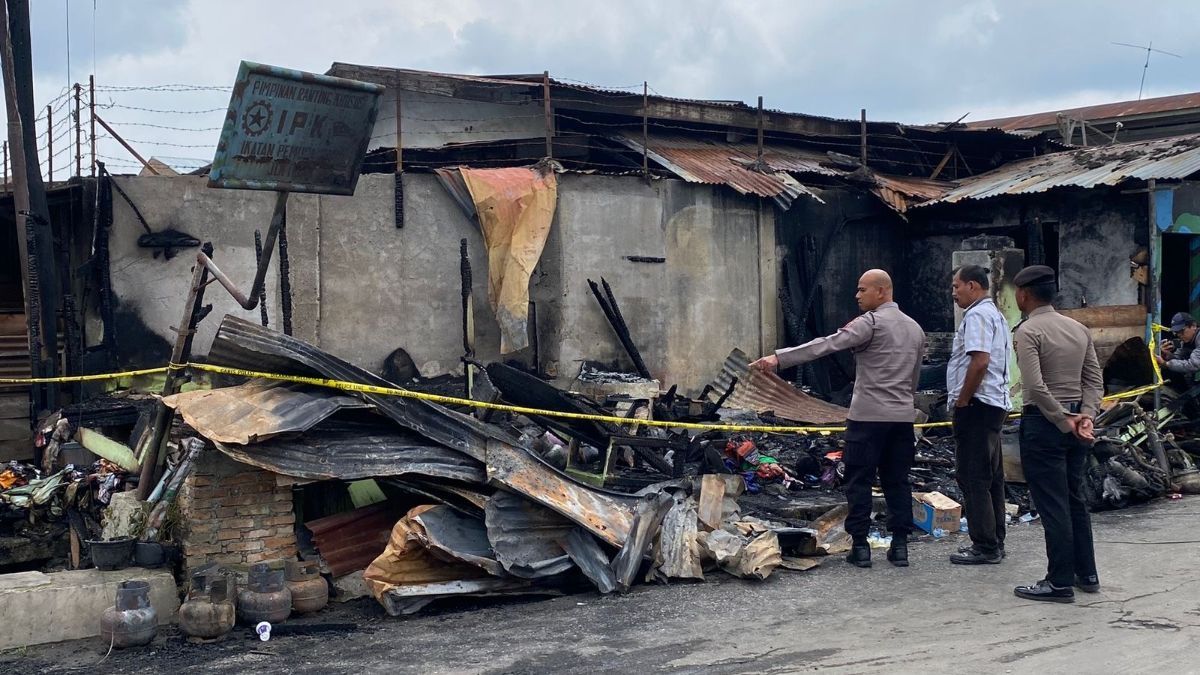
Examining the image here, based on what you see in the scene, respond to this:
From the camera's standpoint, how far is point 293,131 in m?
6.23

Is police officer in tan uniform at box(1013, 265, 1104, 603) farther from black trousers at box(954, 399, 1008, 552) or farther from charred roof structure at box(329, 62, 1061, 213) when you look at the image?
charred roof structure at box(329, 62, 1061, 213)

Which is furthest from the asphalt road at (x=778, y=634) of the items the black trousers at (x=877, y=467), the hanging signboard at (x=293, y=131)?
the hanging signboard at (x=293, y=131)

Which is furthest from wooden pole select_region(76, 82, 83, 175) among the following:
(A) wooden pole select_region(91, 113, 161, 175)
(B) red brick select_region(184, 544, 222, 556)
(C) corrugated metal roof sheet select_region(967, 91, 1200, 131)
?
(C) corrugated metal roof sheet select_region(967, 91, 1200, 131)

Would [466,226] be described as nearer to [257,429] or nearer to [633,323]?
[633,323]

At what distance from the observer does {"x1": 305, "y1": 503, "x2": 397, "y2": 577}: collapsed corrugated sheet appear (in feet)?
20.9

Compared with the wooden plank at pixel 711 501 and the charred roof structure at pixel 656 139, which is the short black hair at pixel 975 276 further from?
the charred roof structure at pixel 656 139

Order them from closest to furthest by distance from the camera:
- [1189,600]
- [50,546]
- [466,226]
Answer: [1189,600] < [50,546] < [466,226]

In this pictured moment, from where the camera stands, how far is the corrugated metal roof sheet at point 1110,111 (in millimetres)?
20859

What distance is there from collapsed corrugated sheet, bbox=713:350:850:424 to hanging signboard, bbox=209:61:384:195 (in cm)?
673

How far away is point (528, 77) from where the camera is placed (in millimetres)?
13672

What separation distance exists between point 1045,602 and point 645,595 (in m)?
2.22

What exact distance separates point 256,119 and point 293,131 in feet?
0.94

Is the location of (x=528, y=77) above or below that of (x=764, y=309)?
above

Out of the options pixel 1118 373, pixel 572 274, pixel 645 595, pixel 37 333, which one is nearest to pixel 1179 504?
pixel 1118 373
